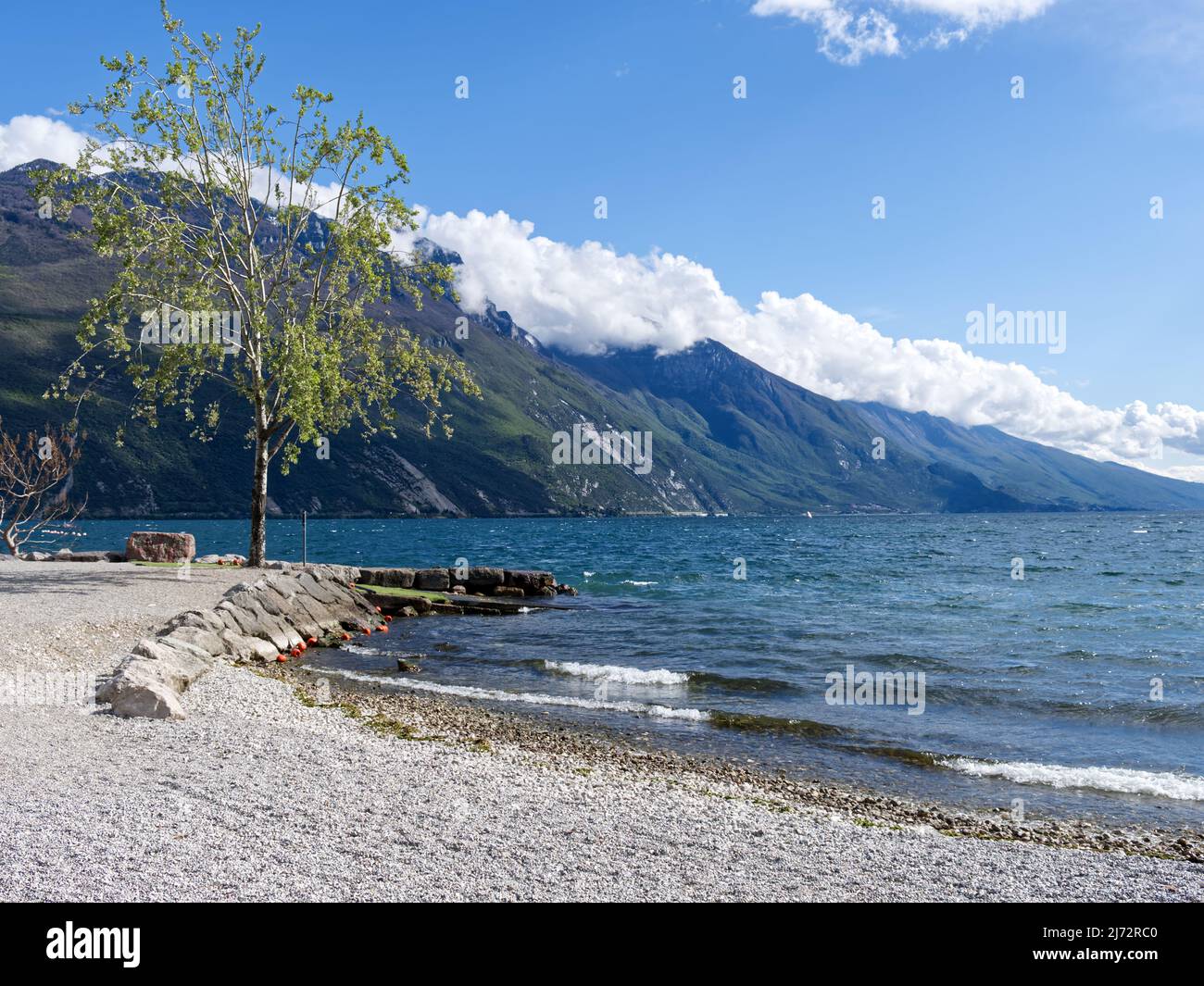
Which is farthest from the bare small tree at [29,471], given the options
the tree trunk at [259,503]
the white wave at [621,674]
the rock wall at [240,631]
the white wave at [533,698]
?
the white wave at [621,674]

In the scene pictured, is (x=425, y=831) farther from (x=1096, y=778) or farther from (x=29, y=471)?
(x=29, y=471)

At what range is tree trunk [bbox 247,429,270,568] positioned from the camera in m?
33.8

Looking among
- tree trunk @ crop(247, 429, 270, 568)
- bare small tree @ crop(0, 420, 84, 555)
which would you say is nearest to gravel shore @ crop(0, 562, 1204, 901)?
tree trunk @ crop(247, 429, 270, 568)

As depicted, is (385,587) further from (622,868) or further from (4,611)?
(622,868)

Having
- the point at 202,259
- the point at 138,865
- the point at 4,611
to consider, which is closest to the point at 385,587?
the point at 202,259

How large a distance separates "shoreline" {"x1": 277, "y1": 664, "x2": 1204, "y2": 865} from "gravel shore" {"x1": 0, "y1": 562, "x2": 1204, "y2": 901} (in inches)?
9.3

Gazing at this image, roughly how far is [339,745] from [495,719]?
5235 millimetres

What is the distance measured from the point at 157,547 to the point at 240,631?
18086 mm

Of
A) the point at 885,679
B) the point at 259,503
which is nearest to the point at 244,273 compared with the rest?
the point at 259,503

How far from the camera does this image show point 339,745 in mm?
14078

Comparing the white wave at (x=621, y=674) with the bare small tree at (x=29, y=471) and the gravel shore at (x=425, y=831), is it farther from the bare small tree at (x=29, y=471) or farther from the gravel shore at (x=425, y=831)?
the bare small tree at (x=29, y=471)

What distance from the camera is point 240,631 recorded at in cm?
2498

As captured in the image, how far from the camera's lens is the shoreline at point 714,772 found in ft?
39.7

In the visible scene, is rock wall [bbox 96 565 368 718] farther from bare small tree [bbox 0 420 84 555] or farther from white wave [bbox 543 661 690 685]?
bare small tree [bbox 0 420 84 555]
